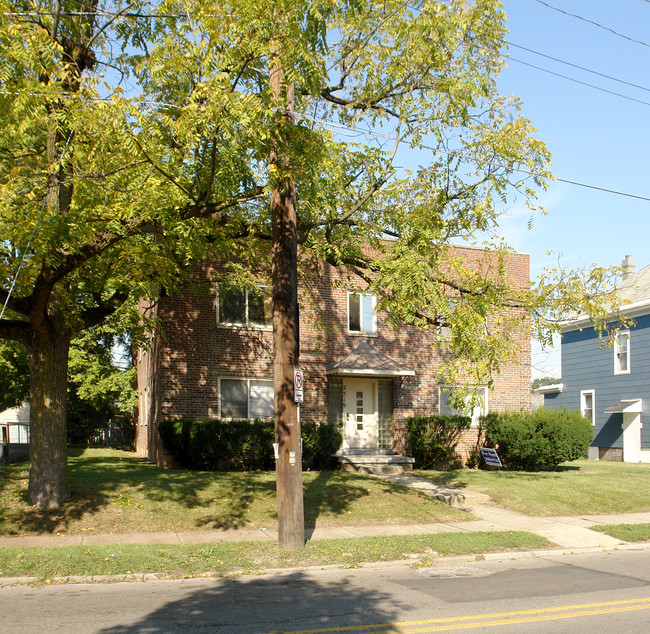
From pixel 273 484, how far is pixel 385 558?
19.0 feet

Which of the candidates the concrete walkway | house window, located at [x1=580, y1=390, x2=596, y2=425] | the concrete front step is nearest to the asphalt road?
the concrete walkway

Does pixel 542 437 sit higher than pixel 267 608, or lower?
higher

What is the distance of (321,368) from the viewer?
20969 millimetres

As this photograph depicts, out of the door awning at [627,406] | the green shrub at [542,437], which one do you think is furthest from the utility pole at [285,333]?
the door awning at [627,406]

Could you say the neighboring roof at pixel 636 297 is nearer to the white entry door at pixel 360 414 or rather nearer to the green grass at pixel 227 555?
the white entry door at pixel 360 414

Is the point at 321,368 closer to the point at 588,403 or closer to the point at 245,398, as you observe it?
the point at 245,398

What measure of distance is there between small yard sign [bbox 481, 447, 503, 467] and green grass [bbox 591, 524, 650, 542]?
737 centimetres

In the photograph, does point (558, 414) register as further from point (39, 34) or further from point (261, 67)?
point (39, 34)

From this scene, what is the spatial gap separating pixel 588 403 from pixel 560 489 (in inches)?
605

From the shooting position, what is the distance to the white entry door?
844 inches

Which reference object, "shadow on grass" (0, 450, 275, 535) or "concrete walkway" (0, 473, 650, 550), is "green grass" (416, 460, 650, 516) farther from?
"shadow on grass" (0, 450, 275, 535)

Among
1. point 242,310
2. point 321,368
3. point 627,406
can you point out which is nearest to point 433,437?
point 321,368

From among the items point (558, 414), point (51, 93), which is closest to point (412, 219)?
point (51, 93)

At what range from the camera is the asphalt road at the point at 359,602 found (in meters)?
6.60
